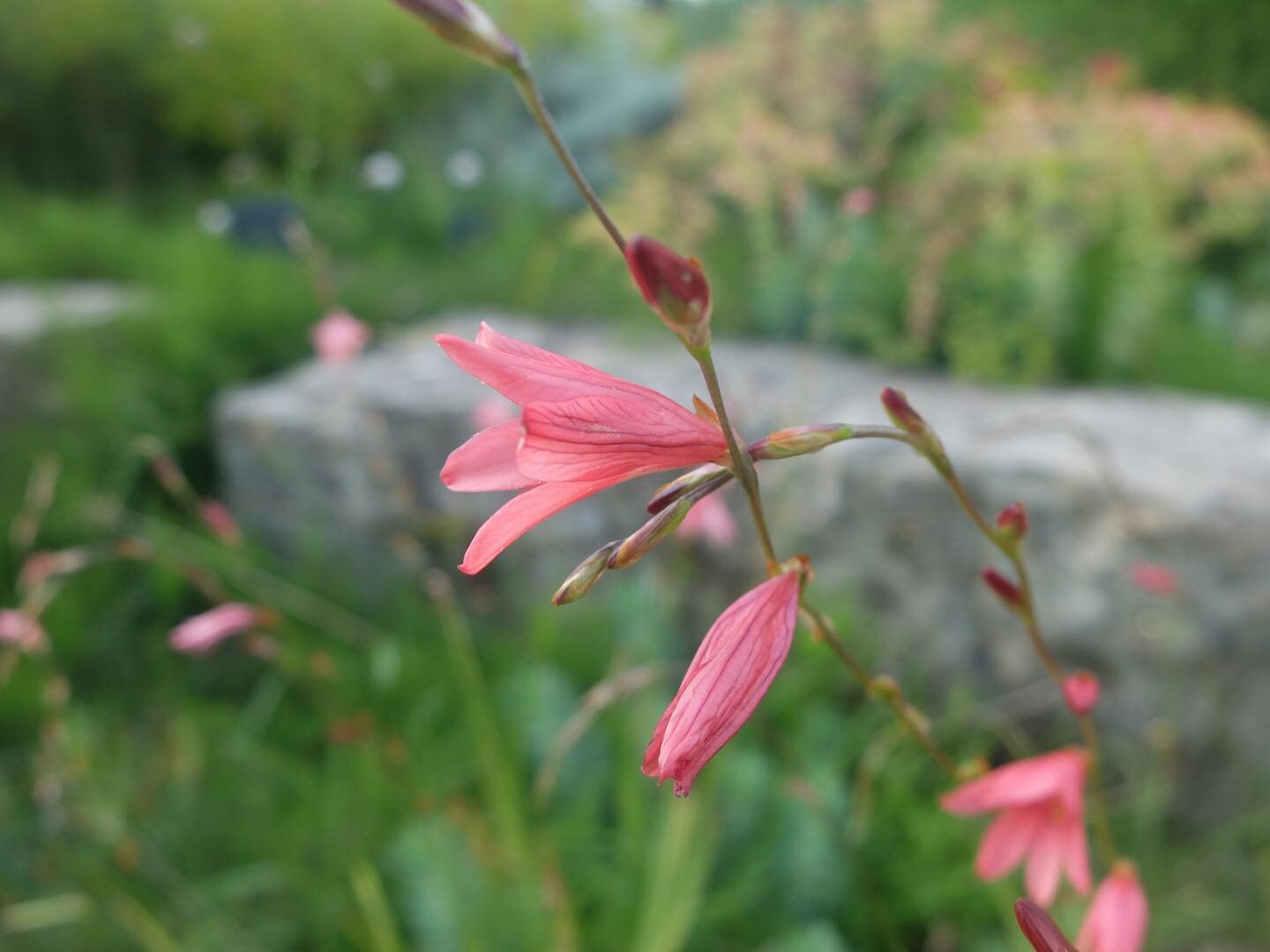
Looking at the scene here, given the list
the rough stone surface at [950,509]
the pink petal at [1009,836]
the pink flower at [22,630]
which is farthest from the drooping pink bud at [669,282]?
the rough stone surface at [950,509]

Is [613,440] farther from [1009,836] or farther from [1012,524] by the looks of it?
[1009,836]

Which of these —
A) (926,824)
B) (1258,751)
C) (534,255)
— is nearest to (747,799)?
(926,824)

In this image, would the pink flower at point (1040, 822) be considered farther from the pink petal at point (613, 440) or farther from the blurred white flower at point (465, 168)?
the blurred white flower at point (465, 168)

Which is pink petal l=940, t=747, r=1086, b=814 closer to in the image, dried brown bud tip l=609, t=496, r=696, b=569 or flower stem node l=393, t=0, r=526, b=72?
dried brown bud tip l=609, t=496, r=696, b=569

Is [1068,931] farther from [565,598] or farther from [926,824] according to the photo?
[565,598]

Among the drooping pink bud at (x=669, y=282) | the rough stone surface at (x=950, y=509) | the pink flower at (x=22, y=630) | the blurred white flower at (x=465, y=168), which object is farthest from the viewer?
the blurred white flower at (x=465, y=168)
